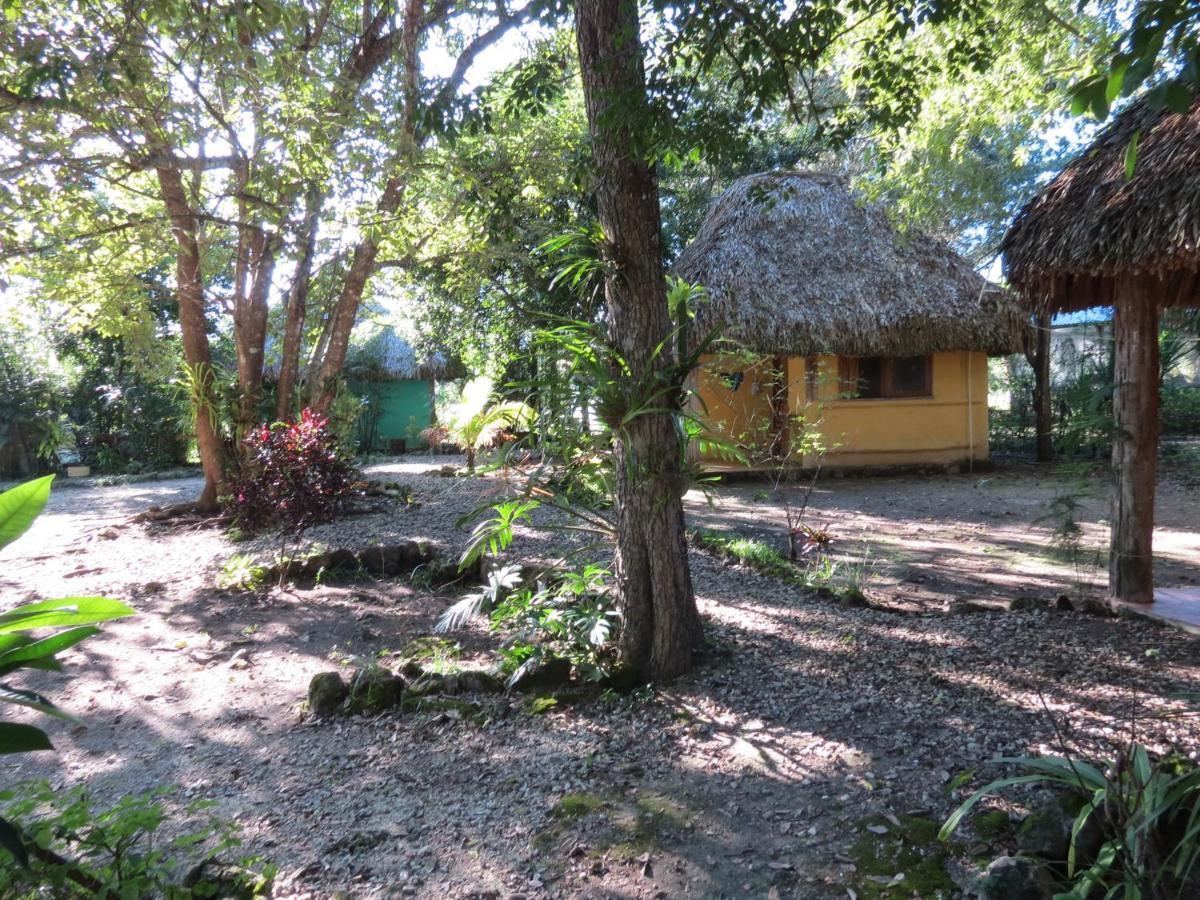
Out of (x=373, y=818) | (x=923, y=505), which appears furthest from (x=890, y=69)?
(x=923, y=505)

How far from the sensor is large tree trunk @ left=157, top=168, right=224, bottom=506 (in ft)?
27.2

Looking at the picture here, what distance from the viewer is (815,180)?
537 inches

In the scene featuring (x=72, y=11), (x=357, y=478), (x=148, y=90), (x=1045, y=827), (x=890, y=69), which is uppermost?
(x=72, y=11)

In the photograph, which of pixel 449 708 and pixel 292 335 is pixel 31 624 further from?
pixel 292 335

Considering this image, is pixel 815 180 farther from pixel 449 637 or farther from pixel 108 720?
pixel 108 720

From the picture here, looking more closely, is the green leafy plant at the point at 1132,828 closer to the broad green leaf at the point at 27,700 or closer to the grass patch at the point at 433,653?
the broad green leaf at the point at 27,700

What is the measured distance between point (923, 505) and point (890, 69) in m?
6.54

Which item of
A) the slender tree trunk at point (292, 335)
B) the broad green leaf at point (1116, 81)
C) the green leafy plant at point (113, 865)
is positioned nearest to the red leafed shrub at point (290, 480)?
the slender tree trunk at point (292, 335)

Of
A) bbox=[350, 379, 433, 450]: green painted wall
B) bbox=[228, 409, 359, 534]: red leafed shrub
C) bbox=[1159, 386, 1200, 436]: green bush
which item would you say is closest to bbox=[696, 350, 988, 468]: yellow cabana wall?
bbox=[1159, 386, 1200, 436]: green bush

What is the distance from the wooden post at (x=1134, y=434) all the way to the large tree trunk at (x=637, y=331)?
2.82 metres

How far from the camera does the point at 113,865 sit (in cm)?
211

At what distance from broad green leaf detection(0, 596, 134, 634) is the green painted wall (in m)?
18.9

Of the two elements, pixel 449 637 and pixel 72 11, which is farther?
pixel 72 11

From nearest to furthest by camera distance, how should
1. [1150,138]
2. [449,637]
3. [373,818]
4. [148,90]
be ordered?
1. [373,818]
2. [1150,138]
3. [449,637]
4. [148,90]
